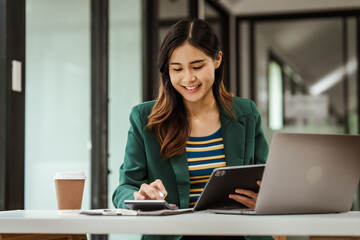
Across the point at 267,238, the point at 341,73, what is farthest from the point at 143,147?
the point at 341,73

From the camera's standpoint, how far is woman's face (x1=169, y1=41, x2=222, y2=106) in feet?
6.21

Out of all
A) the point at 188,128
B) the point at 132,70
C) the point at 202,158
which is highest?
the point at 132,70

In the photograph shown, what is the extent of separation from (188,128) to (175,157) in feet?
0.42

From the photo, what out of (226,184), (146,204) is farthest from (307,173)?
(146,204)

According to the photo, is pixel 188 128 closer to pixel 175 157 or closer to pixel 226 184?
pixel 175 157

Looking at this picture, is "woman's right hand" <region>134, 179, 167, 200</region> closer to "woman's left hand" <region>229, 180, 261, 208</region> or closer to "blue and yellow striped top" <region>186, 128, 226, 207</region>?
"woman's left hand" <region>229, 180, 261, 208</region>

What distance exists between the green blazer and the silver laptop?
0.46 meters

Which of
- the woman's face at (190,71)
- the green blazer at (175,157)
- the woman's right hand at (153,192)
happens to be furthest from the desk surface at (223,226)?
the woman's face at (190,71)

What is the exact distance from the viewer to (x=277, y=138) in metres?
1.25

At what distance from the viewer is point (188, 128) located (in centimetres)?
193

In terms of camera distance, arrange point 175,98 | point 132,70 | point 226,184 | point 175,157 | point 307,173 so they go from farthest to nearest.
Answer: point 132,70 → point 175,98 → point 175,157 → point 226,184 → point 307,173

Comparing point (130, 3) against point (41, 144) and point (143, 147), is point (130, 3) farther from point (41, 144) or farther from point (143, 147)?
point (143, 147)

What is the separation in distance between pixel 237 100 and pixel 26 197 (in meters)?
1.09

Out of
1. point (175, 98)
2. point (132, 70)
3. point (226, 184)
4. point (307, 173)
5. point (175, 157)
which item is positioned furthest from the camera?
point (132, 70)
